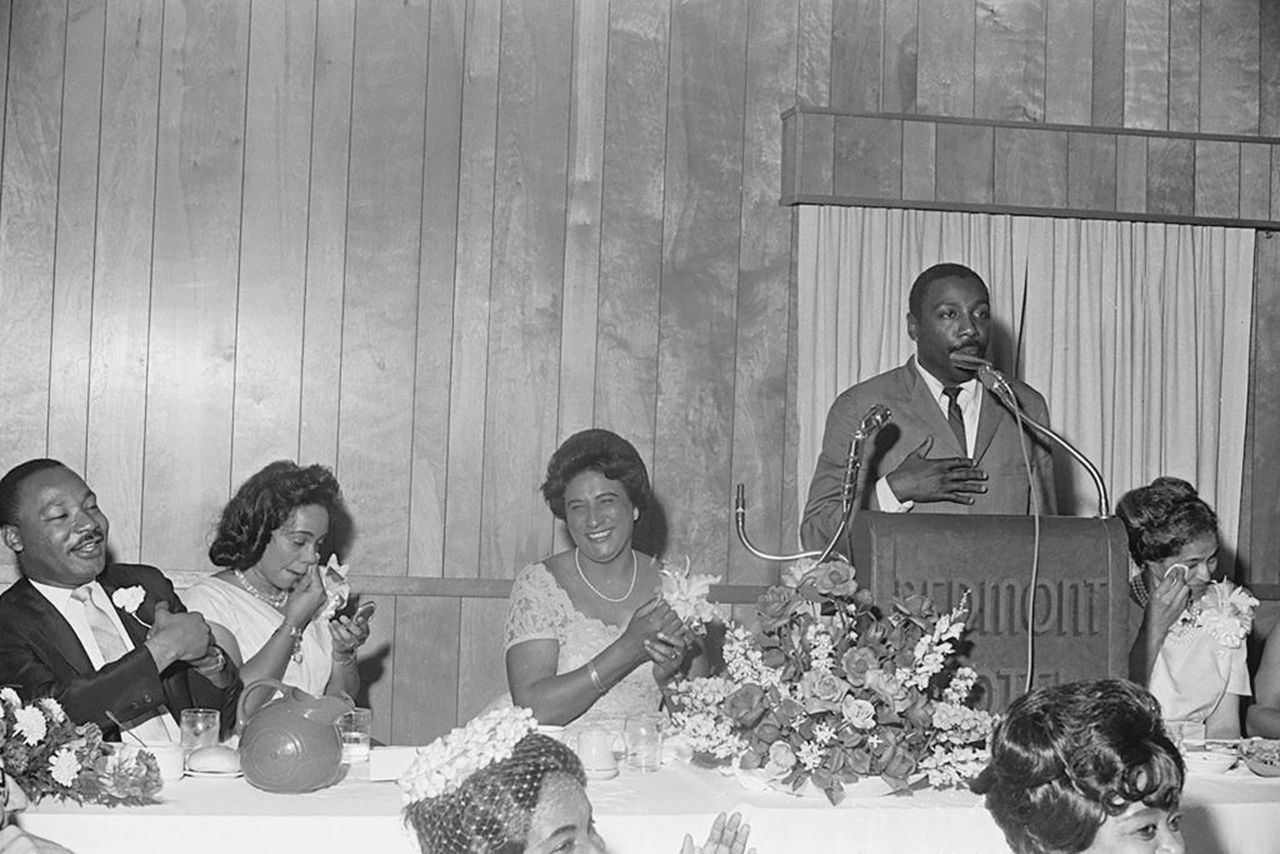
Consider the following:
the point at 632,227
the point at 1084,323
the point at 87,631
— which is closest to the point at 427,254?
the point at 632,227

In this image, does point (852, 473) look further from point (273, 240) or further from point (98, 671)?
point (273, 240)

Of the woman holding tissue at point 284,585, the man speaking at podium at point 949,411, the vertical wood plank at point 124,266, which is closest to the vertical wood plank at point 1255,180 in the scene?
the man speaking at podium at point 949,411

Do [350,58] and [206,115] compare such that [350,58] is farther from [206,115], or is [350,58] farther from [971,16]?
[971,16]

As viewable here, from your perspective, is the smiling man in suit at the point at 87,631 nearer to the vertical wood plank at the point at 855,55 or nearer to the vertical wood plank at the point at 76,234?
the vertical wood plank at the point at 76,234

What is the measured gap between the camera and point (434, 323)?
16.9 ft

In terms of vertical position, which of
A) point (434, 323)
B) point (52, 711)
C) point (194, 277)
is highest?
point (194, 277)

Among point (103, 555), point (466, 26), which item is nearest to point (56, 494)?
point (103, 555)

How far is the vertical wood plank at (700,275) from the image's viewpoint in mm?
5293

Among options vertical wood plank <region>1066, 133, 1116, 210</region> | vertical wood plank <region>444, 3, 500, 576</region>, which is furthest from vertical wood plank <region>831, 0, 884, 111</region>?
vertical wood plank <region>444, 3, 500, 576</region>

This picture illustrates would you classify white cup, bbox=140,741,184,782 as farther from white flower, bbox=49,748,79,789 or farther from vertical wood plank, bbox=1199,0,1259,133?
vertical wood plank, bbox=1199,0,1259,133

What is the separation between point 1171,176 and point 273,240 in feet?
9.32

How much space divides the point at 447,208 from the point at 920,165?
148 cm

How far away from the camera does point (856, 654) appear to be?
10.4 ft

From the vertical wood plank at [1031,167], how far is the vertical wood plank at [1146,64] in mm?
316
